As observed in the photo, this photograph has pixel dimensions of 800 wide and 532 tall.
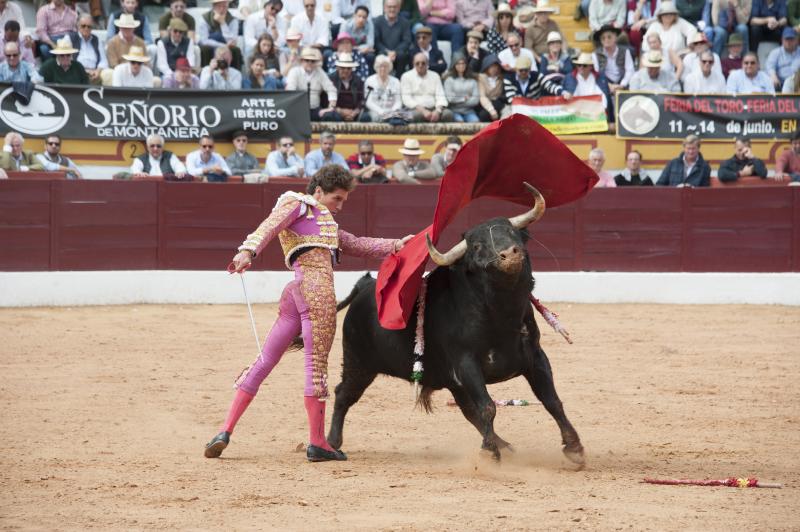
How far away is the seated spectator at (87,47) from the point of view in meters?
12.8

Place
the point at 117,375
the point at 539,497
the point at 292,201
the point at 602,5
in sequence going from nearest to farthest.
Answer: the point at 539,497, the point at 292,201, the point at 117,375, the point at 602,5

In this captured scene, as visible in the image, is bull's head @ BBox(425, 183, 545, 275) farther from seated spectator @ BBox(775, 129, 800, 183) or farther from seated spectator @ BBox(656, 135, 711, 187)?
seated spectator @ BBox(775, 129, 800, 183)

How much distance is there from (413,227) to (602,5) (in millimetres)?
4277

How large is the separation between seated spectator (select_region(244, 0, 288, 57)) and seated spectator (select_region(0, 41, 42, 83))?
2.28 m

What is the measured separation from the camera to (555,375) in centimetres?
823

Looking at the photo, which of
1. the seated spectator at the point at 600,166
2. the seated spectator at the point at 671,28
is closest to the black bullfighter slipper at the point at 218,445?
the seated spectator at the point at 600,166

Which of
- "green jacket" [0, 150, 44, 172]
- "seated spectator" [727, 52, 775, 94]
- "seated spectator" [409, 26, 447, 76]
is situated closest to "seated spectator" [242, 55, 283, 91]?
"seated spectator" [409, 26, 447, 76]

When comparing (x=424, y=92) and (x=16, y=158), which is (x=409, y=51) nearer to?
(x=424, y=92)

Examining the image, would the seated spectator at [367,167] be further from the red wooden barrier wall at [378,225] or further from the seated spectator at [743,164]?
the seated spectator at [743,164]

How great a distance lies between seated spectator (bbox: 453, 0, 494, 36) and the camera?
560 inches

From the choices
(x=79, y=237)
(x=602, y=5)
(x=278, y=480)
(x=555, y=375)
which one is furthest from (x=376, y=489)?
(x=602, y=5)

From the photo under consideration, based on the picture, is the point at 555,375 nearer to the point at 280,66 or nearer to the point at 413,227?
the point at 413,227

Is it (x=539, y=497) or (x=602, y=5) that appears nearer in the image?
(x=539, y=497)

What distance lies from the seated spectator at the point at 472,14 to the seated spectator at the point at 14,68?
471 centimetres
